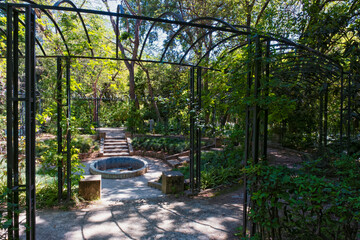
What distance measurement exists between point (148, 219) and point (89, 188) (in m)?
1.55

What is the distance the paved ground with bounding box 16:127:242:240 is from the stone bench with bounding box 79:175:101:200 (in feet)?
0.67

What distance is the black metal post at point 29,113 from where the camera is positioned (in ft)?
7.55

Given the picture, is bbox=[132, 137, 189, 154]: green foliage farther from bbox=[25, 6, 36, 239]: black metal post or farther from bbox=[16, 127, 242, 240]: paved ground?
bbox=[25, 6, 36, 239]: black metal post

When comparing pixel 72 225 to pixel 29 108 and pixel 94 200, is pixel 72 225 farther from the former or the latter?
pixel 29 108

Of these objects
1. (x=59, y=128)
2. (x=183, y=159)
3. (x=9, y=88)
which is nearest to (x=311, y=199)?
(x=9, y=88)

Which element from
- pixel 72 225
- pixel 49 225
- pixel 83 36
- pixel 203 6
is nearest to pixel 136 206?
pixel 72 225

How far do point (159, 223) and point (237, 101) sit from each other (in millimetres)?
2249

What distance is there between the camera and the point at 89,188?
4.47 m

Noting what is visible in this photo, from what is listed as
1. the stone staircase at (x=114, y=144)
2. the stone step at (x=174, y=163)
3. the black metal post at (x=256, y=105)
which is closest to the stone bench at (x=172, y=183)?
the black metal post at (x=256, y=105)

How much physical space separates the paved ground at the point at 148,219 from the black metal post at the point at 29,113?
2.85 feet

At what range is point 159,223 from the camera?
352cm

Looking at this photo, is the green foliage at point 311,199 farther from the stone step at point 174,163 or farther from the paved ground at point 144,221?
the stone step at point 174,163

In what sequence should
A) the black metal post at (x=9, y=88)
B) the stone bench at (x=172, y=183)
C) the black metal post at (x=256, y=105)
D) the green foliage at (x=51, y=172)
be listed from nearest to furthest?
the black metal post at (x=9, y=88)
the black metal post at (x=256, y=105)
the green foliage at (x=51, y=172)
the stone bench at (x=172, y=183)

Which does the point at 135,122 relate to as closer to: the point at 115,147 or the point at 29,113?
the point at 115,147
